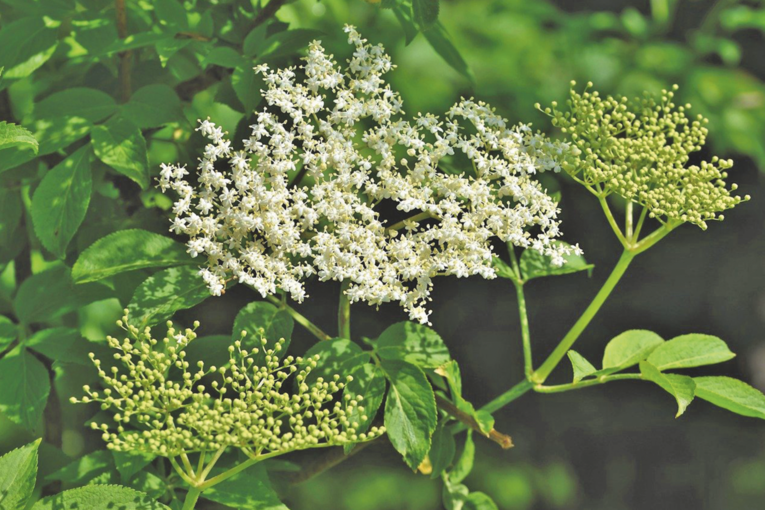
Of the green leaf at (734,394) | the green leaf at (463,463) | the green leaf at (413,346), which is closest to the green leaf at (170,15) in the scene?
Answer: the green leaf at (413,346)

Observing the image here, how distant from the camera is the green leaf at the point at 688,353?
1206mm

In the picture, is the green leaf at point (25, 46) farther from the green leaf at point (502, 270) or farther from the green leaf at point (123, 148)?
the green leaf at point (502, 270)

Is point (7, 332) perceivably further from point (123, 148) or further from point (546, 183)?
point (546, 183)

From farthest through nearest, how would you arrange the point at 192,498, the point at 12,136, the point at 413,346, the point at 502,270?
the point at 502,270
the point at 413,346
the point at 192,498
the point at 12,136

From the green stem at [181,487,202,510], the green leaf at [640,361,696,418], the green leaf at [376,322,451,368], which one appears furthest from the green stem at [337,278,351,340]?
the green leaf at [640,361,696,418]

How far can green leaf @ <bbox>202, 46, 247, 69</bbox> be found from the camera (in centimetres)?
115

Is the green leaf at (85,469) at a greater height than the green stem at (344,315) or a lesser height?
lesser

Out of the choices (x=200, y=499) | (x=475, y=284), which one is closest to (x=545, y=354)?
(x=475, y=284)

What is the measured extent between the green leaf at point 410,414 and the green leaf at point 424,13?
448 mm

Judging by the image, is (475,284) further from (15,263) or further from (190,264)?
(15,263)

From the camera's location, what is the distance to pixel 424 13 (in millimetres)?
1160

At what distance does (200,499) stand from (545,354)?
709mm

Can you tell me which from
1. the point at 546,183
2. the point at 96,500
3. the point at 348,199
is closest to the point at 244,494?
the point at 96,500

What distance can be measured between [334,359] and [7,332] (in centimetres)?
45
